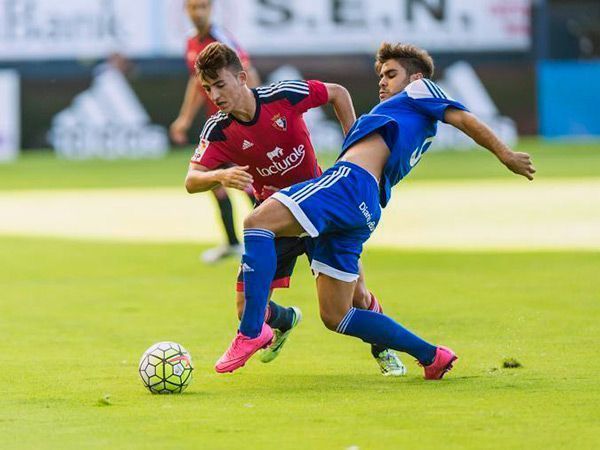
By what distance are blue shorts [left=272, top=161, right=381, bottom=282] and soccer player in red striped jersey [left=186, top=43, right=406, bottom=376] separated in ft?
1.48

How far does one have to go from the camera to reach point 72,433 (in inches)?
223

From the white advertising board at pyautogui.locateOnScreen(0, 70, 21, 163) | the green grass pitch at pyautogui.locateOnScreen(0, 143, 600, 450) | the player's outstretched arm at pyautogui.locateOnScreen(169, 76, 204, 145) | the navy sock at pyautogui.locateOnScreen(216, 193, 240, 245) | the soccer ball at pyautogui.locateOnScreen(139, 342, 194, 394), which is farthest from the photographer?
the white advertising board at pyautogui.locateOnScreen(0, 70, 21, 163)

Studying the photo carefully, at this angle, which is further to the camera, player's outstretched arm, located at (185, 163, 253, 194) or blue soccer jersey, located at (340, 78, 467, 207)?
blue soccer jersey, located at (340, 78, 467, 207)

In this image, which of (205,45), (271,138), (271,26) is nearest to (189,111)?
(205,45)

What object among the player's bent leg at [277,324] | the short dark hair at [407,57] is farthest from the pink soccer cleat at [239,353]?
the short dark hair at [407,57]

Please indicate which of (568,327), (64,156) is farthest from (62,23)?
(568,327)

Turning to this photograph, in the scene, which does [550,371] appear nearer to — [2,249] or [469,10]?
[2,249]

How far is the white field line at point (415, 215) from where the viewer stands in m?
14.0

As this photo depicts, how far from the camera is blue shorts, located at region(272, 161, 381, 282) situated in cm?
670

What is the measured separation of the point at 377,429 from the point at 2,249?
8626 millimetres

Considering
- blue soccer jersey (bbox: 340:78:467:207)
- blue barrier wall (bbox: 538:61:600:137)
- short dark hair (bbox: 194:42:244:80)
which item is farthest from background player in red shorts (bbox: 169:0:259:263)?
blue barrier wall (bbox: 538:61:600:137)

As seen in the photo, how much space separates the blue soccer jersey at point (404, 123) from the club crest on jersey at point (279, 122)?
0.56m

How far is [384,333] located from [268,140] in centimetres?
135

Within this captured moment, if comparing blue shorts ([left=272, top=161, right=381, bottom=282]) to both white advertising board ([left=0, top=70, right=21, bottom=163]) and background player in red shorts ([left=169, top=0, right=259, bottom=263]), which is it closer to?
background player in red shorts ([left=169, top=0, right=259, bottom=263])
